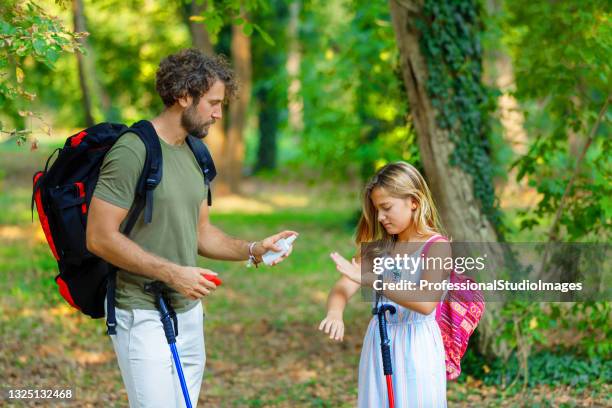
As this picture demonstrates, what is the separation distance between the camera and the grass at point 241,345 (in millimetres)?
6207

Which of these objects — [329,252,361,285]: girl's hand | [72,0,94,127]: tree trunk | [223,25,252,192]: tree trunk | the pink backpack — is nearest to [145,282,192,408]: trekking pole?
[329,252,361,285]: girl's hand

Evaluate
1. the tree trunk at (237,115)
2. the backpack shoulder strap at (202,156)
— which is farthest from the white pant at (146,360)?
the tree trunk at (237,115)

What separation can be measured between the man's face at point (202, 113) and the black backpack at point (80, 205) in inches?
6.8

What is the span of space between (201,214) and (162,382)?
0.84 metres

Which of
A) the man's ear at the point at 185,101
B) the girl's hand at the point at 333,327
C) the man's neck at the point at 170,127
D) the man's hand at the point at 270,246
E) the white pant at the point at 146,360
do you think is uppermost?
the man's ear at the point at 185,101

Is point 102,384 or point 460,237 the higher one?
point 460,237

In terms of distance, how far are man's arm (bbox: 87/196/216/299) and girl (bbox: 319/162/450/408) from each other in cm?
57

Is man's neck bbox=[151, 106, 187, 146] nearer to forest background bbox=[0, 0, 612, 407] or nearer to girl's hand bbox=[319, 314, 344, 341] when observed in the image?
forest background bbox=[0, 0, 612, 407]

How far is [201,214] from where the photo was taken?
12.7 feet

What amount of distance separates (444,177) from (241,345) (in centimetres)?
297

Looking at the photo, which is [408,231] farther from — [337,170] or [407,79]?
[337,170]

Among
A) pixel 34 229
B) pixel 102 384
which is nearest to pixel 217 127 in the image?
pixel 34 229

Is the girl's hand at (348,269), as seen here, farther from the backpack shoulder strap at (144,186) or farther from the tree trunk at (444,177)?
the tree trunk at (444,177)

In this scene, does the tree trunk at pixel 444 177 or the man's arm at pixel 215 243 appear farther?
the tree trunk at pixel 444 177
